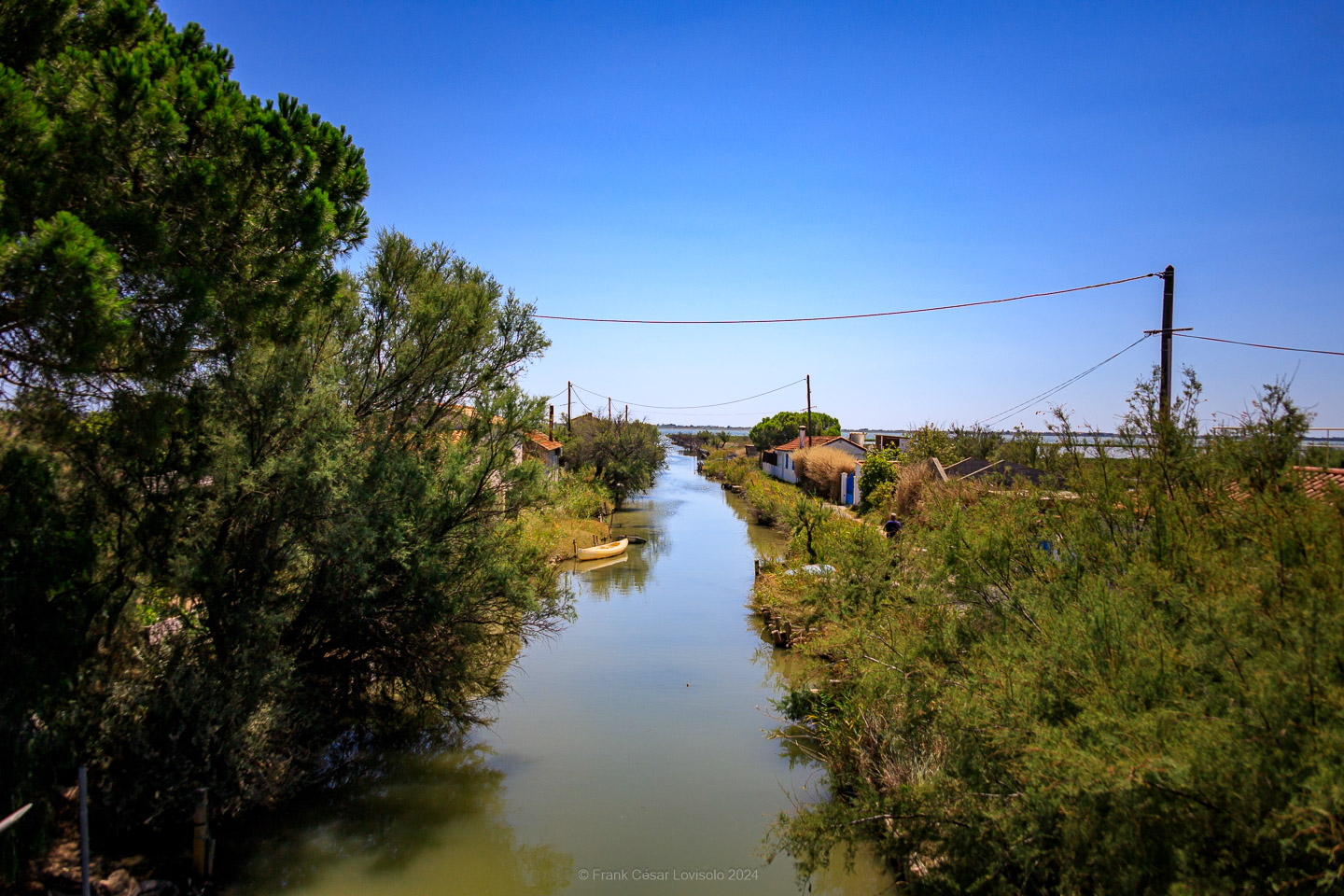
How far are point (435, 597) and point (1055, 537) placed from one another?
23.1 feet

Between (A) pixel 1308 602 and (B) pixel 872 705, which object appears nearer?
(A) pixel 1308 602

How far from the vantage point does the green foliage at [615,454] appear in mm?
39000

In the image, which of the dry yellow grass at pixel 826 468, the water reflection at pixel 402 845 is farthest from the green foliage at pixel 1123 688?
the dry yellow grass at pixel 826 468

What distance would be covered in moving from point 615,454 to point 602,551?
49.1 feet

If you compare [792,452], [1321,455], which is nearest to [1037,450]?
[1321,455]

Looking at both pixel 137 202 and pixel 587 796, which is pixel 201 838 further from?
pixel 137 202

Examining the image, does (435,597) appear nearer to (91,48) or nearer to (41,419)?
(41,419)

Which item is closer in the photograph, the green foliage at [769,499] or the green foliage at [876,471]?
the green foliage at [876,471]

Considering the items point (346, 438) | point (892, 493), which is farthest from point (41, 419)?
point (892, 493)

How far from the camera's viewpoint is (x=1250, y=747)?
10.7 feet

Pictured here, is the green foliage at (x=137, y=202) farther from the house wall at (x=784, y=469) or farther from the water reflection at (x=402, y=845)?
the house wall at (x=784, y=469)

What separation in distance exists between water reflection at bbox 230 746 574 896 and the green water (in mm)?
20

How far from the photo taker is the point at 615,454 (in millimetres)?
39906

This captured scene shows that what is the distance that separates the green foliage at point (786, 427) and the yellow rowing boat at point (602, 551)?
38.1 metres
